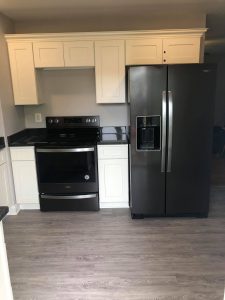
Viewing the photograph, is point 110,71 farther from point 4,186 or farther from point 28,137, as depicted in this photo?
point 4,186

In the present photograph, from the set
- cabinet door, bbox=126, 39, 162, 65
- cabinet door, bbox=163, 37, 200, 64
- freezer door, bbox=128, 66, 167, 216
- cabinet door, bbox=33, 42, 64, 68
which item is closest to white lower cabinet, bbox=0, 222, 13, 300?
freezer door, bbox=128, 66, 167, 216

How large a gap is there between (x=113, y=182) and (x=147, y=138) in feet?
2.59

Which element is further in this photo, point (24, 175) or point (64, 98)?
point (64, 98)

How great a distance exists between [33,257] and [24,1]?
101 inches

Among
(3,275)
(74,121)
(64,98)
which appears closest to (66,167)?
Answer: (74,121)

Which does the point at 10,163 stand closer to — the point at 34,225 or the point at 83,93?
the point at 34,225

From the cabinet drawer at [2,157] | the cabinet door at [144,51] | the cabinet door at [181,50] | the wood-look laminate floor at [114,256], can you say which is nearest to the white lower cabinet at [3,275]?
the wood-look laminate floor at [114,256]

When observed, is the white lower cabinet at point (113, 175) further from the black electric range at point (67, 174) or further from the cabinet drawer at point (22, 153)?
the cabinet drawer at point (22, 153)

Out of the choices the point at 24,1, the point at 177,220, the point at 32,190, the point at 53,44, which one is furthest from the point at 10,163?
the point at 177,220

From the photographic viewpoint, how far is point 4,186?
3.15m

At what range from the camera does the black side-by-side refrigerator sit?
2.75m

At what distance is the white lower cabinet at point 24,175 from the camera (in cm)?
326

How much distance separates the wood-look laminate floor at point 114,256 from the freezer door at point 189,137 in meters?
0.26

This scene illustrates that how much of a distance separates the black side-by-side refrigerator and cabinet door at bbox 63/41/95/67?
0.76m
